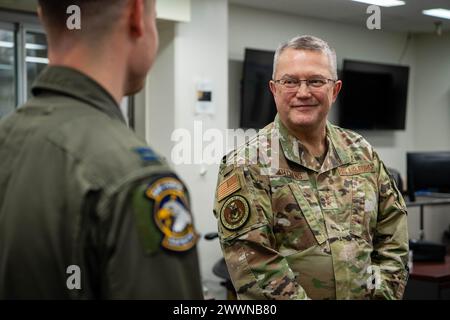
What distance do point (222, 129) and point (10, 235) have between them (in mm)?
4651

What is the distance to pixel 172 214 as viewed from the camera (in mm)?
803

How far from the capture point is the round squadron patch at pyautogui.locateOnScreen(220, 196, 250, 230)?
5.35ft

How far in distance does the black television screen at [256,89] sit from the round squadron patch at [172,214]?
5192 mm

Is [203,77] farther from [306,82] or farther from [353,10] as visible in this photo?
[306,82]

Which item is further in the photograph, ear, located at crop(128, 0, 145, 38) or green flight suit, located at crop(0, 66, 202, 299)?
ear, located at crop(128, 0, 145, 38)

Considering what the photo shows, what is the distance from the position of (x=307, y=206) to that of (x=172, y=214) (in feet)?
3.11

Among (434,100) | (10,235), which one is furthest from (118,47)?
(434,100)

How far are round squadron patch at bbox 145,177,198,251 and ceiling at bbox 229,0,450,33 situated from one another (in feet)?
17.2

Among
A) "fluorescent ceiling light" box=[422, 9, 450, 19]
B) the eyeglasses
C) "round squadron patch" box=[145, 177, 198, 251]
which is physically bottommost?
"round squadron patch" box=[145, 177, 198, 251]

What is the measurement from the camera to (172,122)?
510 cm

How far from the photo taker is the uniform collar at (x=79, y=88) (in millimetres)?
867

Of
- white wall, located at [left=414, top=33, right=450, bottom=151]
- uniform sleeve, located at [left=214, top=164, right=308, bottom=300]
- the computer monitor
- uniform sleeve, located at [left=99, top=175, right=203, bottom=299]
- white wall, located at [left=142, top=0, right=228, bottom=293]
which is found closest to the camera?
uniform sleeve, located at [left=99, top=175, right=203, bottom=299]

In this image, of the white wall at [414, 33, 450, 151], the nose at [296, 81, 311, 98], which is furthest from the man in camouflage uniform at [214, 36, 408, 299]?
the white wall at [414, 33, 450, 151]

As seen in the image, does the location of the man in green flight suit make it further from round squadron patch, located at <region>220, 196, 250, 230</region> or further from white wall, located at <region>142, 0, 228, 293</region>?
white wall, located at <region>142, 0, 228, 293</region>
